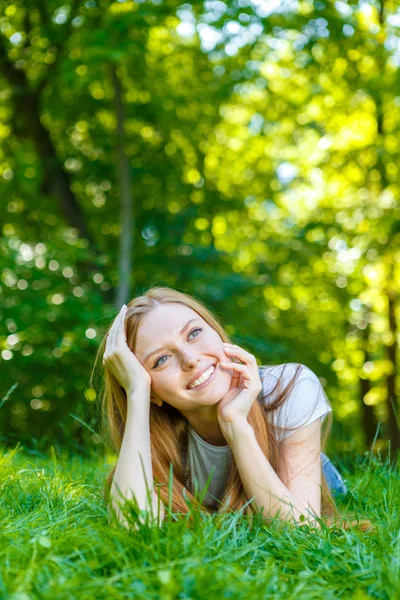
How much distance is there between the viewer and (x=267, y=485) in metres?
2.60

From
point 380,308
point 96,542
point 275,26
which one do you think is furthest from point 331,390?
point 96,542

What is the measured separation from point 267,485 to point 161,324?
2.67 ft

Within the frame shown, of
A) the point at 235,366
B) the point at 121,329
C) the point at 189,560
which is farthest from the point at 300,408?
the point at 189,560

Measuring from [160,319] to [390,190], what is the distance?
11.0m

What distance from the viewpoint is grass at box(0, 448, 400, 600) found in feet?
5.71

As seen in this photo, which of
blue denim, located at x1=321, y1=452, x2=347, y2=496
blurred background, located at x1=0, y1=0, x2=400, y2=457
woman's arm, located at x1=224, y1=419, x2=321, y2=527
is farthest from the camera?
blurred background, located at x1=0, y1=0, x2=400, y2=457

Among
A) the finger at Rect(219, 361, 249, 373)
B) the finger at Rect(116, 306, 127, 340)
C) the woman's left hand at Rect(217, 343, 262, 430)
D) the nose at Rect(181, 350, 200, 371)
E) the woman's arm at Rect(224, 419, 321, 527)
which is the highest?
the finger at Rect(116, 306, 127, 340)

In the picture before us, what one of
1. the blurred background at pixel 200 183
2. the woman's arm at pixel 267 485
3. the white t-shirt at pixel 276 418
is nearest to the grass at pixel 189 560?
the woman's arm at pixel 267 485

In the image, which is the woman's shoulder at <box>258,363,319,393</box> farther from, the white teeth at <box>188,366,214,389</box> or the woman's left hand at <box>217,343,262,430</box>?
the white teeth at <box>188,366,214,389</box>

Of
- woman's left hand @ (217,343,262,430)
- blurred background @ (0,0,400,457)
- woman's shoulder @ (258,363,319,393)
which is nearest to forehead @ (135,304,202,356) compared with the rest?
woman's left hand @ (217,343,262,430)

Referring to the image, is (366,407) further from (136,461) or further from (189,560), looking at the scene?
(189,560)

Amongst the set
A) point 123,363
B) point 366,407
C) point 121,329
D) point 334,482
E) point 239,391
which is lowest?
point 366,407

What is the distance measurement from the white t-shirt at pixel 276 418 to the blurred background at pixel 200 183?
12.8 ft

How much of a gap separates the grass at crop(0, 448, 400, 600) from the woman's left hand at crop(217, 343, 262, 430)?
1.36ft
